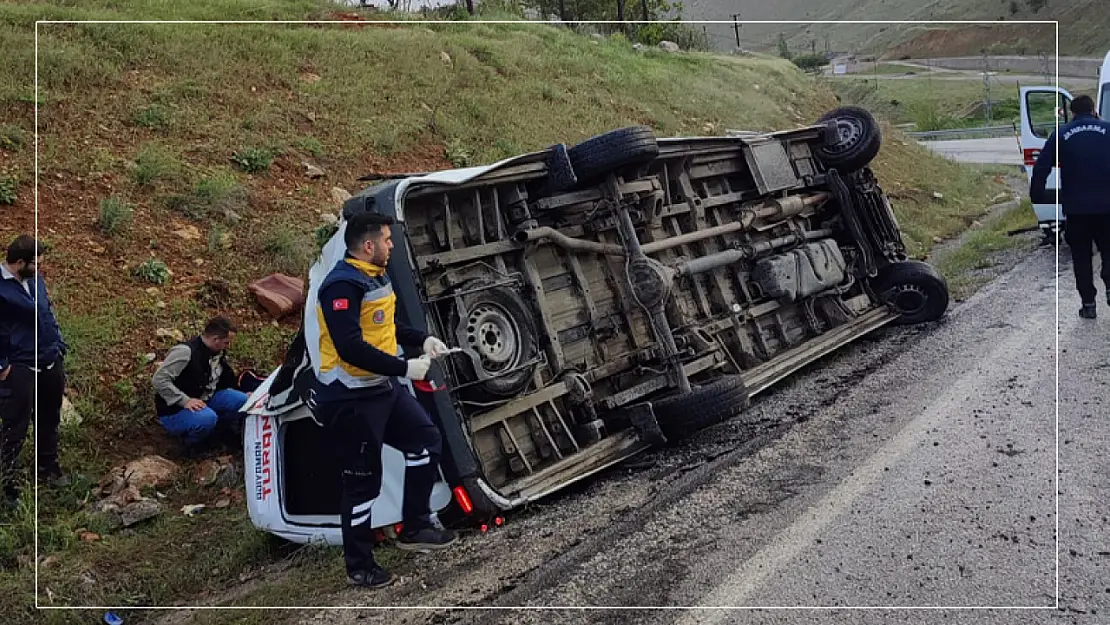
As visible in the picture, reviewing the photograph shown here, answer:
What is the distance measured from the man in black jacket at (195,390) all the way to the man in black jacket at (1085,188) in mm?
6254

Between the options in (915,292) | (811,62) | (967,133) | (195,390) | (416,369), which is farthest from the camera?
(811,62)

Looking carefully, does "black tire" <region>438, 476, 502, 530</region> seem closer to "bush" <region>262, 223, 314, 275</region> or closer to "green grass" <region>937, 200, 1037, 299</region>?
"bush" <region>262, 223, 314, 275</region>

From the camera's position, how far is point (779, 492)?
416 cm

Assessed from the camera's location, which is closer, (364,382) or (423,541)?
(364,382)

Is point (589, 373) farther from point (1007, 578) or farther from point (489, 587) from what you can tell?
point (1007, 578)

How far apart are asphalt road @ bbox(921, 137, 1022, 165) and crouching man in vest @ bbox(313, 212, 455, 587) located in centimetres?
2146

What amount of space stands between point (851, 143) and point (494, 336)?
15.7 ft

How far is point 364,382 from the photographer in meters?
3.74

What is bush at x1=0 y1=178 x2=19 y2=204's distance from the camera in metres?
7.27

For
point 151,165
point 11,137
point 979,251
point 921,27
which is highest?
point 921,27

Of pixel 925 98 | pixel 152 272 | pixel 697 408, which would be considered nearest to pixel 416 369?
pixel 697 408

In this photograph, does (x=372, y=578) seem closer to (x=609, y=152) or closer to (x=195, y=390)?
(x=195, y=390)

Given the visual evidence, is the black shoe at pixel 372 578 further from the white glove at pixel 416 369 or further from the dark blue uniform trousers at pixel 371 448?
the white glove at pixel 416 369

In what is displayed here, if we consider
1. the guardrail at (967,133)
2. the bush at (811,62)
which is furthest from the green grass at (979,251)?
the bush at (811,62)
